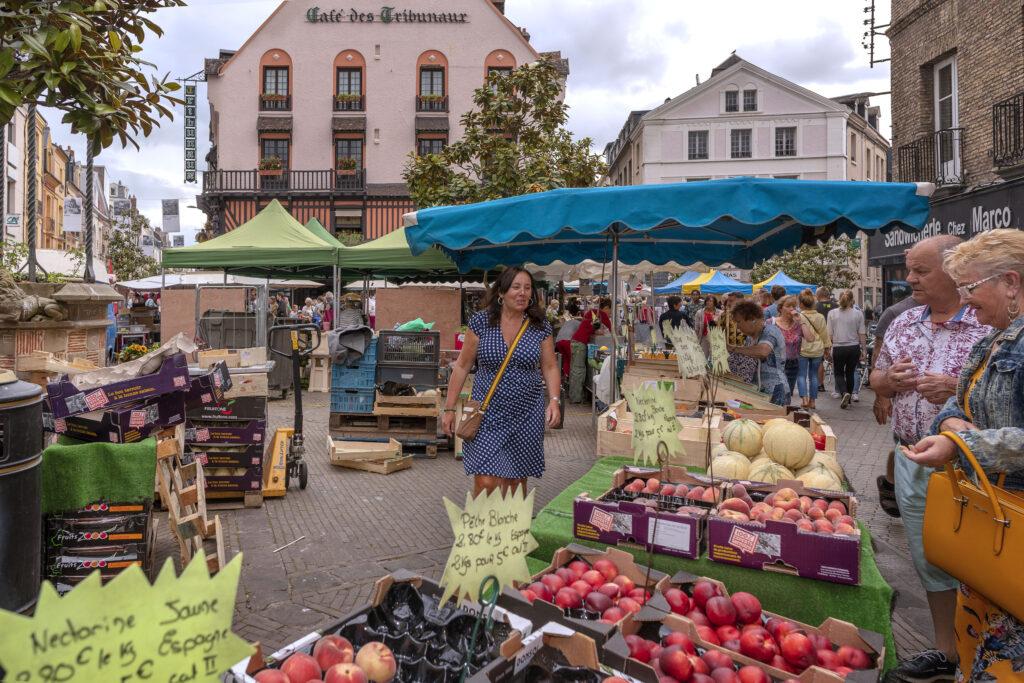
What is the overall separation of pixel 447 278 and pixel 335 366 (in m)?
7.76

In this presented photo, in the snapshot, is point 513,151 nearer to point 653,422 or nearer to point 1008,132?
point 1008,132

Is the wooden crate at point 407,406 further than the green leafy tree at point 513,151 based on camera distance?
No

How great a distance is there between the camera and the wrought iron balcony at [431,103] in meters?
32.0

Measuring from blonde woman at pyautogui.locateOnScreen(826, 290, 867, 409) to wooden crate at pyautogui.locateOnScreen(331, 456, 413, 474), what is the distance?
8.20 meters

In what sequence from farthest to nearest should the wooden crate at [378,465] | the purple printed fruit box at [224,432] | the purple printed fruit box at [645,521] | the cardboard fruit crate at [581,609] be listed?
the wooden crate at [378,465]
the purple printed fruit box at [224,432]
the purple printed fruit box at [645,521]
the cardboard fruit crate at [581,609]

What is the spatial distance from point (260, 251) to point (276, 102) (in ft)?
78.6

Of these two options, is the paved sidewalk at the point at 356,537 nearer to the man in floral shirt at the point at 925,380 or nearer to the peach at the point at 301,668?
the man in floral shirt at the point at 925,380

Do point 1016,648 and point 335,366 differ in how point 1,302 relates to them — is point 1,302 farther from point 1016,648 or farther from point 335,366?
point 1016,648

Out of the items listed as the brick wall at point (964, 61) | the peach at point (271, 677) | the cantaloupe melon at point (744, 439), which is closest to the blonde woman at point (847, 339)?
the brick wall at point (964, 61)

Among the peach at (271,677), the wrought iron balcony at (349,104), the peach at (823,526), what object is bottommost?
the peach at (271,677)

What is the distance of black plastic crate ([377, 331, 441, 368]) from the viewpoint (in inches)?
318

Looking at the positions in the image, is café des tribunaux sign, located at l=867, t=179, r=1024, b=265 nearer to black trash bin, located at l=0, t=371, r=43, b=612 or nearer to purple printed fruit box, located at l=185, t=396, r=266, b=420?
purple printed fruit box, located at l=185, t=396, r=266, b=420

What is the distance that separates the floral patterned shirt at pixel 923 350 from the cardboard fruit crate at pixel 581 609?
1520 millimetres

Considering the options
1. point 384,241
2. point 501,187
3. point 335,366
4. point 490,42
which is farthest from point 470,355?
point 490,42
